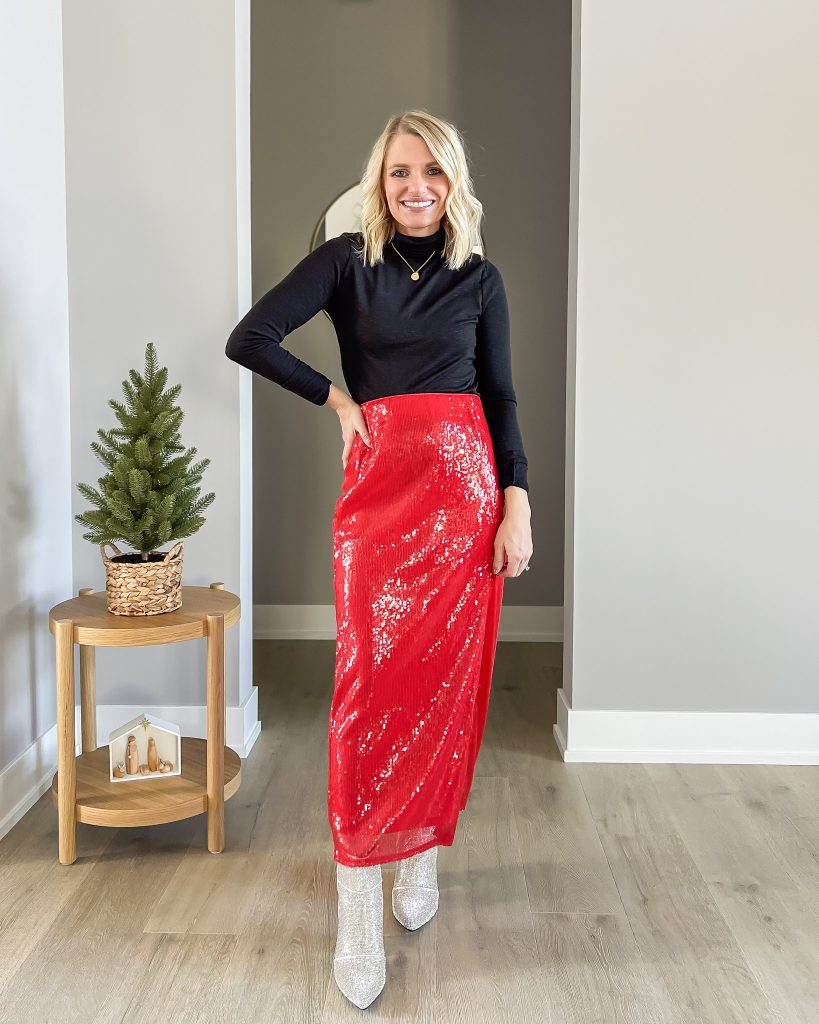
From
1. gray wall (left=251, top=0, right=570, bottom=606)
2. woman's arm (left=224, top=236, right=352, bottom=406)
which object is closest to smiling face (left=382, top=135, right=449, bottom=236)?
woman's arm (left=224, top=236, right=352, bottom=406)

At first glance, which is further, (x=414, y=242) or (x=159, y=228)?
(x=159, y=228)

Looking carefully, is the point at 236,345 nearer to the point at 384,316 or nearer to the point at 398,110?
the point at 384,316

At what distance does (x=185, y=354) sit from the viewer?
8.42 ft

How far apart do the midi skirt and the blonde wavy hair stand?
0.27 metres

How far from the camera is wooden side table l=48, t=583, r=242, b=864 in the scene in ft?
6.54

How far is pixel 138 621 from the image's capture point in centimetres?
204

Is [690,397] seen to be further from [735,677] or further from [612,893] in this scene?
[612,893]

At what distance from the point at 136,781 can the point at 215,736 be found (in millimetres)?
233

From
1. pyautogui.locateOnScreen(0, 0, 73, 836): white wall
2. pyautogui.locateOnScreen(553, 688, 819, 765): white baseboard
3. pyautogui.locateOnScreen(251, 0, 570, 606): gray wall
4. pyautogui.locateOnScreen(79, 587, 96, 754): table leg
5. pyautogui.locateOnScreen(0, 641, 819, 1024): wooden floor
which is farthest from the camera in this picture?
pyautogui.locateOnScreen(251, 0, 570, 606): gray wall

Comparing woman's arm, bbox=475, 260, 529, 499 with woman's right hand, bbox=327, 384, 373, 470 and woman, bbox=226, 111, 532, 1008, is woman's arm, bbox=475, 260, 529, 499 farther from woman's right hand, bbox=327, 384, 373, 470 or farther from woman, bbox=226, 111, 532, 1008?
woman's right hand, bbox=327, 384, 373, 470

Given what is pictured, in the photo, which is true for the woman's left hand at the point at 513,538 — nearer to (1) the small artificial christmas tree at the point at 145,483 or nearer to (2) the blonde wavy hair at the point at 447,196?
(2) the blonde wavy hair at the point at 447,196

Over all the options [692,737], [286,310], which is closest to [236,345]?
[286,310]

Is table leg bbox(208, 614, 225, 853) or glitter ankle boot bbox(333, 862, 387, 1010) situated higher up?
table leg bbox(208, 614, 225, 853)

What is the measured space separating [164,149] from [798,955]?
243 centimetres
